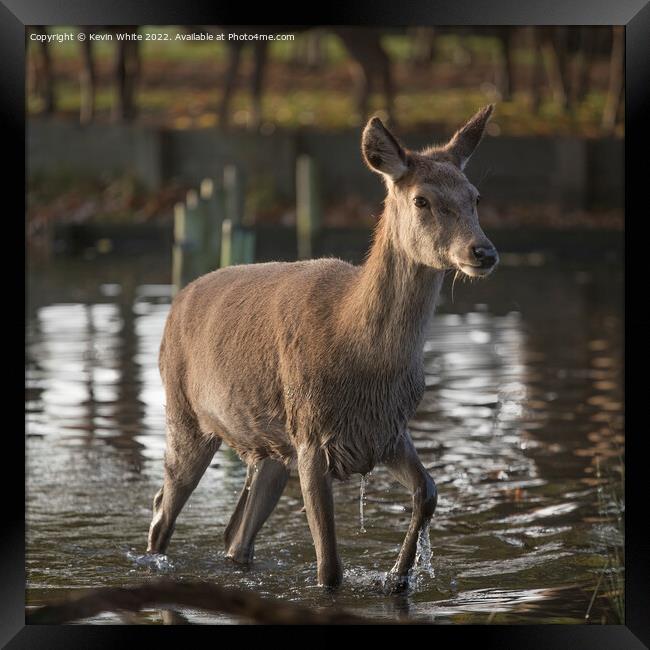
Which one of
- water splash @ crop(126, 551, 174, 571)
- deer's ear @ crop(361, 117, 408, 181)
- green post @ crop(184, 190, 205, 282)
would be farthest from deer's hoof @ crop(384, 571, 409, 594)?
green post @ crop(184, 190, 205, 282)

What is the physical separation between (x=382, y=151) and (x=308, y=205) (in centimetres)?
1870

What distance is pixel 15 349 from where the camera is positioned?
4836 mm

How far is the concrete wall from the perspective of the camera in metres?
27.8

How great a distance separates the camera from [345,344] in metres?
7.21

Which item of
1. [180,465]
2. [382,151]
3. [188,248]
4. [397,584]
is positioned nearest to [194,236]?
[188,248]

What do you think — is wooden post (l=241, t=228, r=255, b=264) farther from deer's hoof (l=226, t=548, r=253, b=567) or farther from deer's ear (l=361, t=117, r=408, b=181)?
deer's ear (l=361, t=117, r=408, b=181)

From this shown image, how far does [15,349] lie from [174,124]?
2705cm

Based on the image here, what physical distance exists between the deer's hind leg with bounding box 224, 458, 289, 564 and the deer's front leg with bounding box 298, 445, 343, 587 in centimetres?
91

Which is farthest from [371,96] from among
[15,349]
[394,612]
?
[15,349]

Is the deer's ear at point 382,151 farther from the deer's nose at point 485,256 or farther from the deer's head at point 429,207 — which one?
the deer's nose at point 485,256

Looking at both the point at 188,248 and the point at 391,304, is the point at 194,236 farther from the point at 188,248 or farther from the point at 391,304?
the point at 391,304

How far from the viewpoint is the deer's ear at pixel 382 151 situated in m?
6.71

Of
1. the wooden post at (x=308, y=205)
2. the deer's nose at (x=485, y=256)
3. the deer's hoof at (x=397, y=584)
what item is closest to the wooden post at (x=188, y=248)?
the deer's hoof at (x=397, y=584)

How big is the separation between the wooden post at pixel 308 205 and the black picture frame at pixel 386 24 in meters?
19.8
